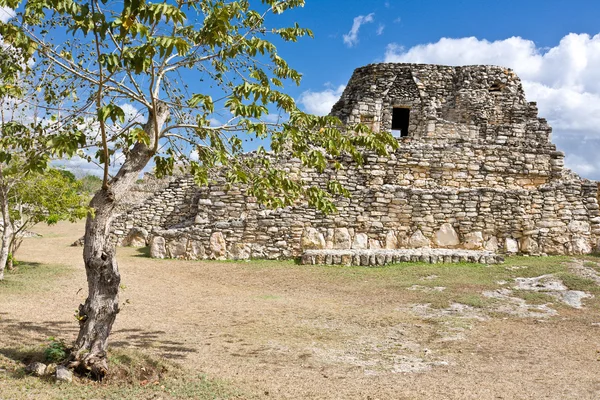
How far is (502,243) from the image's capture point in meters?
14.6

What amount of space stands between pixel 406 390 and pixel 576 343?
3.49m

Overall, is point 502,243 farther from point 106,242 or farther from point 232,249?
point 106,242

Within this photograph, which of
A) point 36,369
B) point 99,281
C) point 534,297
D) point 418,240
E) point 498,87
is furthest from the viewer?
point 498,87

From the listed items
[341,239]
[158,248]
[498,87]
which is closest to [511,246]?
[341,239]

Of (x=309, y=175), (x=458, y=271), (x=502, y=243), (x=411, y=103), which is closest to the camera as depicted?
(x=458, y=271)

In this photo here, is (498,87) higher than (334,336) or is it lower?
higher

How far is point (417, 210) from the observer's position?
48.9 feet

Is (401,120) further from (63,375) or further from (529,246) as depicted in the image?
(63,375)

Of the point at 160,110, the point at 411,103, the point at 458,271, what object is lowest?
the point at 458,271

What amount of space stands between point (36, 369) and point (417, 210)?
1165 centimetres

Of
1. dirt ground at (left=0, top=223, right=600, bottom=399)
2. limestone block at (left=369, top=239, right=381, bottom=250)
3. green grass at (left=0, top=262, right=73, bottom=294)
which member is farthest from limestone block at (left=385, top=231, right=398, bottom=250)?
green grass at (left=0, top=262, right=73, bottom=294)

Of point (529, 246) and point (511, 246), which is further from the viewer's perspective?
point (511, 246)

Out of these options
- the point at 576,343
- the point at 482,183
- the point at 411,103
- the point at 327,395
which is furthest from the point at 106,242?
the point at 411,103

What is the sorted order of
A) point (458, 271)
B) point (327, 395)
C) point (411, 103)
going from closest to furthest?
1. point (327, 395)
2. point (458, 271)
3. point (411, 103)
